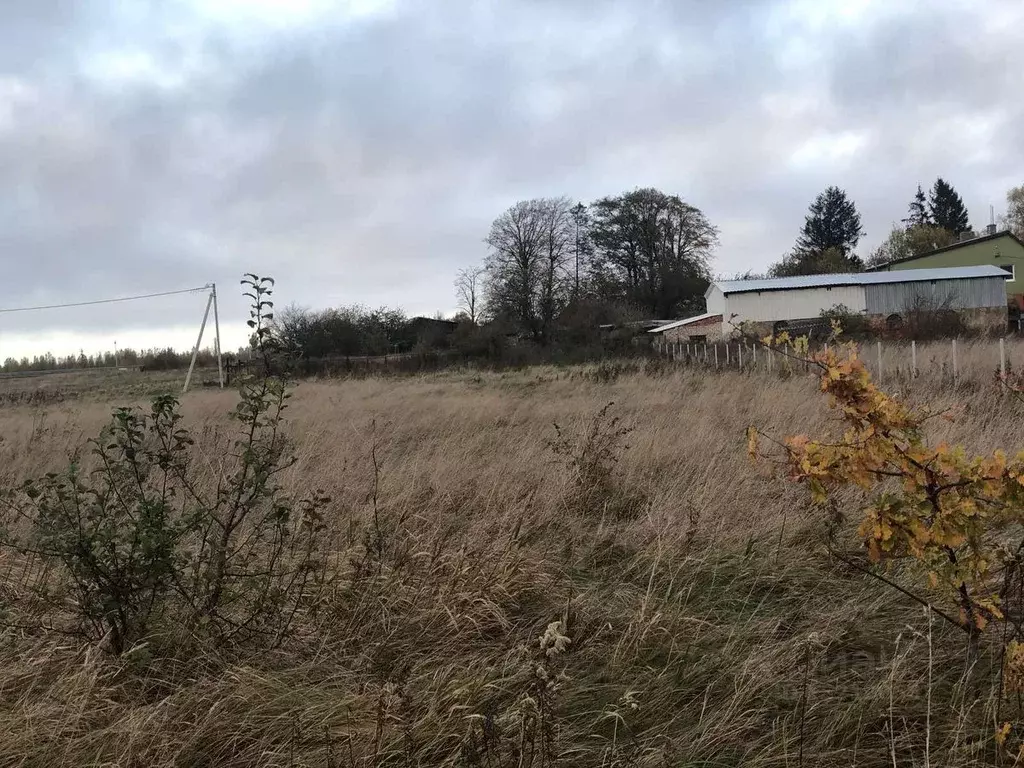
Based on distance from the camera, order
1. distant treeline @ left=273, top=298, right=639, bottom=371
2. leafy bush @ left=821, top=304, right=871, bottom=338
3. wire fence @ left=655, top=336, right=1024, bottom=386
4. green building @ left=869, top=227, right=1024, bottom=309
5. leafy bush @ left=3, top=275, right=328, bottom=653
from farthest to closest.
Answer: green building @ left=869, top=227, right=1024, bottom=309 → distant treeline @ left=273, top=298, right=639, bottom=371 → leafy bush @ left=821, top=304, right=871, bottom=338 → wire fence @ left=655, top=336, right=1024, bottom=386 → leafy bush @ left=3, top=275, right=328, bottom=653

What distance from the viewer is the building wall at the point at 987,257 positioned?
49.8 m

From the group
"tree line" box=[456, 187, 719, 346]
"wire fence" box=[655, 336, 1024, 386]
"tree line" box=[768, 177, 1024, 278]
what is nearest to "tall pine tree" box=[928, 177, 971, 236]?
"tree line" box=[768, 177, 1024, 278]

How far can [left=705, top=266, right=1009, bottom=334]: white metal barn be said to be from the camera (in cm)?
3994

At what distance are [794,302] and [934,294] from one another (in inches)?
325

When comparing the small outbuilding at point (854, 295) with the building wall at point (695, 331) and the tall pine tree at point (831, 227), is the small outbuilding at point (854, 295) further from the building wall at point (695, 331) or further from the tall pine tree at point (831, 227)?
the tall pine tree at point (831, 227)

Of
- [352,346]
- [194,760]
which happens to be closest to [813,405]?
[194,760]

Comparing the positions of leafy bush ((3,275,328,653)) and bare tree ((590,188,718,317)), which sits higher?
bare tree ((590,188,718,317))

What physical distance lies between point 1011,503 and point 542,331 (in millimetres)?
46178

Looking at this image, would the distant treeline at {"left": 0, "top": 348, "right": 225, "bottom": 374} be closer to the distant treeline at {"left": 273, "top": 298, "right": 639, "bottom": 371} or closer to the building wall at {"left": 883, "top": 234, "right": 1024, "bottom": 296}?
the distant treeline at {"left": 273, "top": 298, "right": 639, "bottom": 371}

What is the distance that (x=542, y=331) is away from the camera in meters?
47.9

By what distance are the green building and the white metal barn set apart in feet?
32.0

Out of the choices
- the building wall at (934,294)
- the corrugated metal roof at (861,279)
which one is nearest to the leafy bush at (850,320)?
the corrugated metal roof at (861,279)

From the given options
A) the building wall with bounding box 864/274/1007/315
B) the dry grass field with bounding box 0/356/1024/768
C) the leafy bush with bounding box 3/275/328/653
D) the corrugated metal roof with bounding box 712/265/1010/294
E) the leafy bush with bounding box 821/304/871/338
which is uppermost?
the corrugated metal roof with bounding box 712/265/1010/294

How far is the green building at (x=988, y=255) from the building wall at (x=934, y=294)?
9980 millimetres
